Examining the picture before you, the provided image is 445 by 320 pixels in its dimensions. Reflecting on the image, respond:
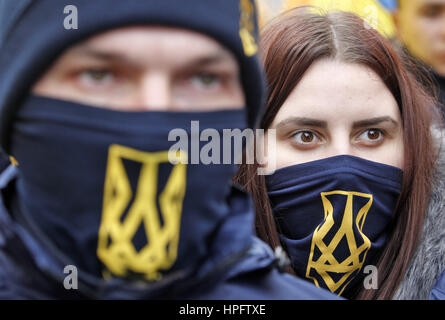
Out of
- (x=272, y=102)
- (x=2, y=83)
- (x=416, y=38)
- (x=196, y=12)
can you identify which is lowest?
(x=2, y=83)

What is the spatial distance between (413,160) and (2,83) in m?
1.83

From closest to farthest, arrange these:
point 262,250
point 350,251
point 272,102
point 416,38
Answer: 1. point 262,250
2. point 350,251
3. point 272,102
4. point 416,38

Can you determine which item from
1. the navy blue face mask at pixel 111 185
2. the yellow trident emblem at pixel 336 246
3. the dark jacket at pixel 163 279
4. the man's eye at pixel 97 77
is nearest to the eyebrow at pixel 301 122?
the yellow trident emblem at pixel 336 246

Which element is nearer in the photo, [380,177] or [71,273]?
[71,273]

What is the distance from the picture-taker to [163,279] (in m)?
1.63

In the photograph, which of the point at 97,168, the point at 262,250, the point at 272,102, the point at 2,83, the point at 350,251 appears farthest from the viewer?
the point at 272,102

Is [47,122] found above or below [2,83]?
below

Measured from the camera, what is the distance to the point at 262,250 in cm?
192

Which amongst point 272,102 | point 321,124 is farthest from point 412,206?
point 272,102

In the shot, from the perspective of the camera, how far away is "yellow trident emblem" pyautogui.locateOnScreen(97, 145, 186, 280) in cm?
156

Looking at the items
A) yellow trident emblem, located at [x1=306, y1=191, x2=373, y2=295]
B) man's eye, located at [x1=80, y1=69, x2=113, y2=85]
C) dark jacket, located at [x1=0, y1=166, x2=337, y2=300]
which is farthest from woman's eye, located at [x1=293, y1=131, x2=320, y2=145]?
man's eye, located at [x1=80, y1=69, x2=113, y2=85]

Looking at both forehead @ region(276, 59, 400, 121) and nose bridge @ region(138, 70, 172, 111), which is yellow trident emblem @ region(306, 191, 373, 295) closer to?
forehead @ region(276, 59, 400, 121)

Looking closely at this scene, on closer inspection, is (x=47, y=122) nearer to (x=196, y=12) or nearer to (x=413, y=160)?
(x=196, y=12)

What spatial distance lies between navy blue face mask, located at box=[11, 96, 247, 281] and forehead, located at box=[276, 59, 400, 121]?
1104 millimetres
